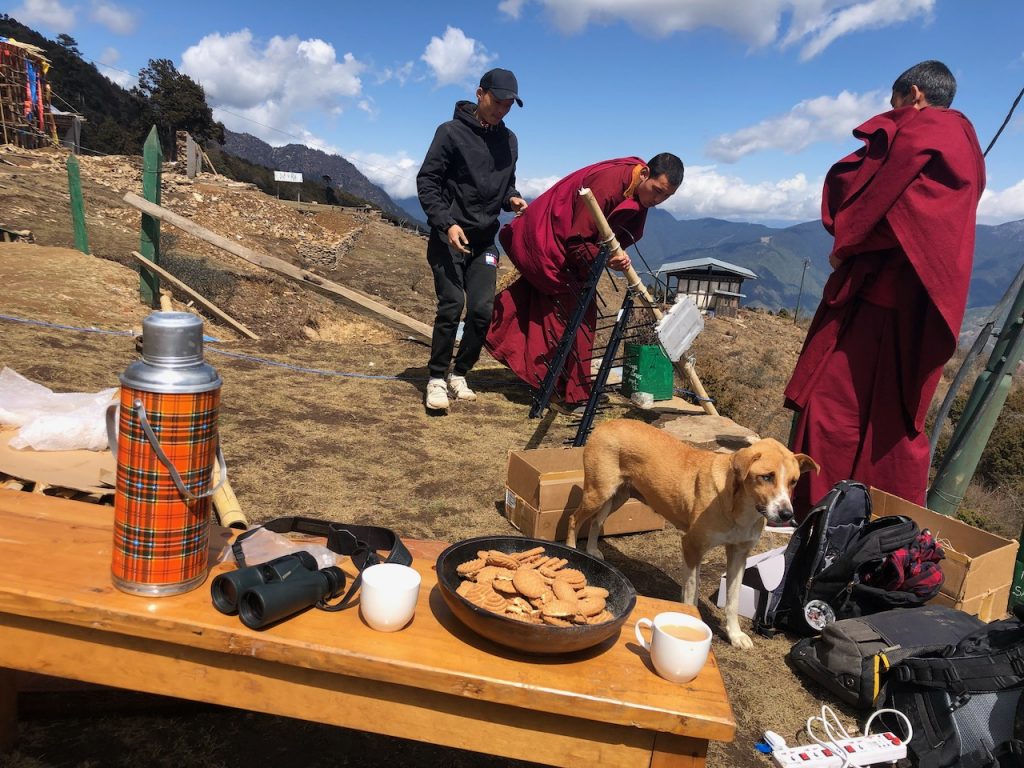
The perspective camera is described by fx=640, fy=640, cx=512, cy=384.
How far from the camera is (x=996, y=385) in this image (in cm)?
438

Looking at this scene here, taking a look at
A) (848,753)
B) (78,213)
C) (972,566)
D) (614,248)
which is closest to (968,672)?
(848,753)

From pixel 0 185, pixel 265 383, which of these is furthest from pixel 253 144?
pixel 265 383

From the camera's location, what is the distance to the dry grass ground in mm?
2236

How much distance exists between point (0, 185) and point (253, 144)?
190 metres

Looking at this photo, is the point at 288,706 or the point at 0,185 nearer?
the point at 288,706


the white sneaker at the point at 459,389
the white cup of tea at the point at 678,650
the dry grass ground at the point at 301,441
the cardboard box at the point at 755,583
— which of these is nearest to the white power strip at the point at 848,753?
the dry grass ground at the point at 301,441

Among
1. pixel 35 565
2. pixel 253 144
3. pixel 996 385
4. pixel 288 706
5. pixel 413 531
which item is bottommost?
pixel 413 531

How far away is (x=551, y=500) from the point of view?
13.0ft

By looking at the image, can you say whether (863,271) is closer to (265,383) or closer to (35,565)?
(35,565)

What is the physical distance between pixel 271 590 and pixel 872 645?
257cm

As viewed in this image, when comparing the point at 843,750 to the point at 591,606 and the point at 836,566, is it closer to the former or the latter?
the point at 836,566

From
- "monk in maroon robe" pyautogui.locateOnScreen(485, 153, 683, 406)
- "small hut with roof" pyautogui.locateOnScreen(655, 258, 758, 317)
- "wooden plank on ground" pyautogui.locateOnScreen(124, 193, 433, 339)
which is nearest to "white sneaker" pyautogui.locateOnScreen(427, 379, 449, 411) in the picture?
"monk in maroon robe" pyautogui.locateOnScreen(485, 153, 683, 406)

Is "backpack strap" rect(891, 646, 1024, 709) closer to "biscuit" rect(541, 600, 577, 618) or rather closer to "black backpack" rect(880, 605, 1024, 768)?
"black backpack" rect(880, 605, 1024, 768)

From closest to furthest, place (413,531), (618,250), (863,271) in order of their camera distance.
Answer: (413,531)
(863,271)
(618,250)
